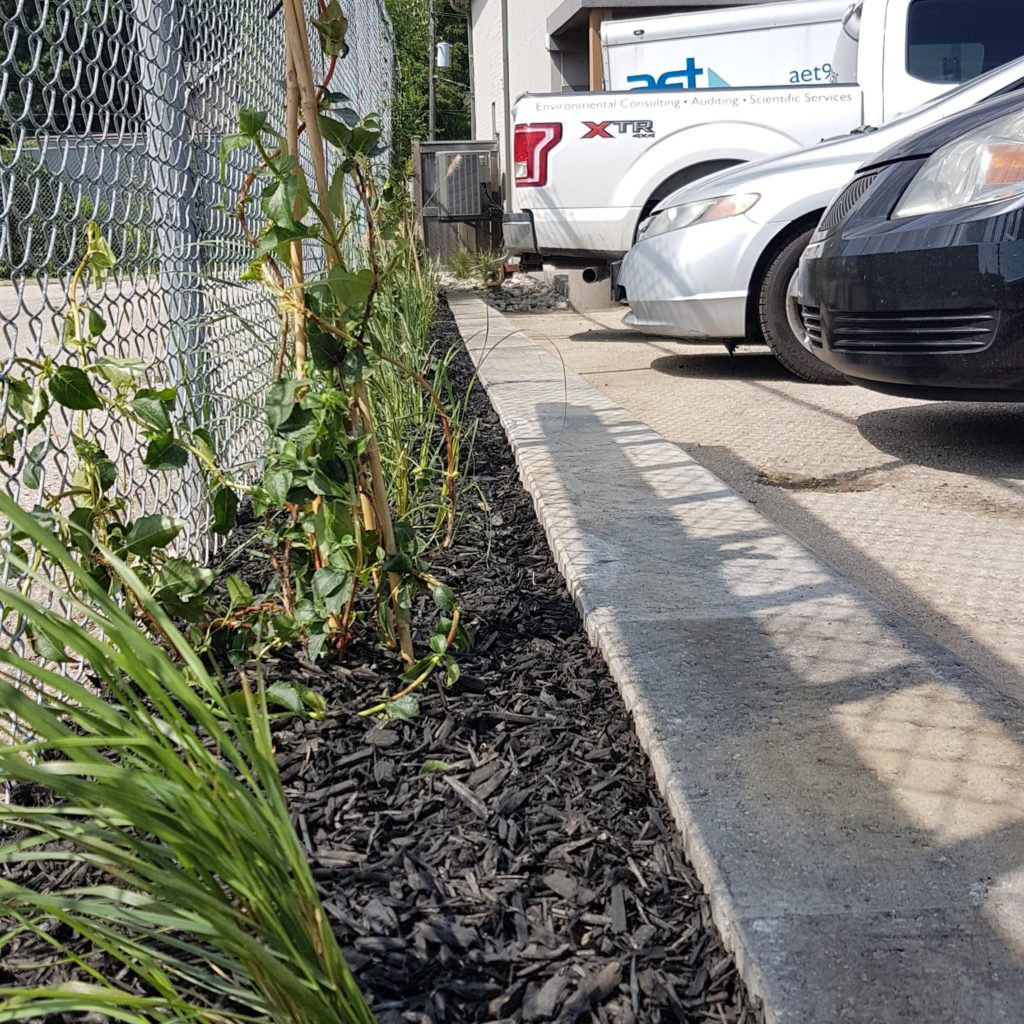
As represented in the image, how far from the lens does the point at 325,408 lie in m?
1.87

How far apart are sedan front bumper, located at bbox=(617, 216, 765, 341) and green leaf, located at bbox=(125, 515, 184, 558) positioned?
16.8 feet

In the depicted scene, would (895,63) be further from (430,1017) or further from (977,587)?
(430,1017)

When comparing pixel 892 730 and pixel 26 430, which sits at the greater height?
pixel 26 430

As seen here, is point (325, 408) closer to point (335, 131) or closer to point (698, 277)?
point (335, 131)

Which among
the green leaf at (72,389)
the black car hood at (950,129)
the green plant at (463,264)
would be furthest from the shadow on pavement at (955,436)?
A: the green plant at (463,264)

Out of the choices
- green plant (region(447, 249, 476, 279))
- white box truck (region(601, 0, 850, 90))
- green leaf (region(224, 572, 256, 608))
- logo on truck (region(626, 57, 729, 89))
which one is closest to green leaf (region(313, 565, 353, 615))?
green leaf (region(224, 572, 256, 608))

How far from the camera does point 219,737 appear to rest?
1002 mm

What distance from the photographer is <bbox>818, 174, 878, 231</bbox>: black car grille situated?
15.2 ft

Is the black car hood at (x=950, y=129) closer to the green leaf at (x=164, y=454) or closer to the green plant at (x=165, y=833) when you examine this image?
the green leaf at (x=164, y=454)

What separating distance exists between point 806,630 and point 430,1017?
50.4 inches

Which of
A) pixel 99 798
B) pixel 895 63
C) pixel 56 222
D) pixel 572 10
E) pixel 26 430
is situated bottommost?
pixel 99 798

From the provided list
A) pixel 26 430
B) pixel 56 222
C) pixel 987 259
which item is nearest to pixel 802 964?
pixel 26 430

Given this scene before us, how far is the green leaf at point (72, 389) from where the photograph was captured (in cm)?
166

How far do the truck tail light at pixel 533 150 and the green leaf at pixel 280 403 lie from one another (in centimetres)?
748
